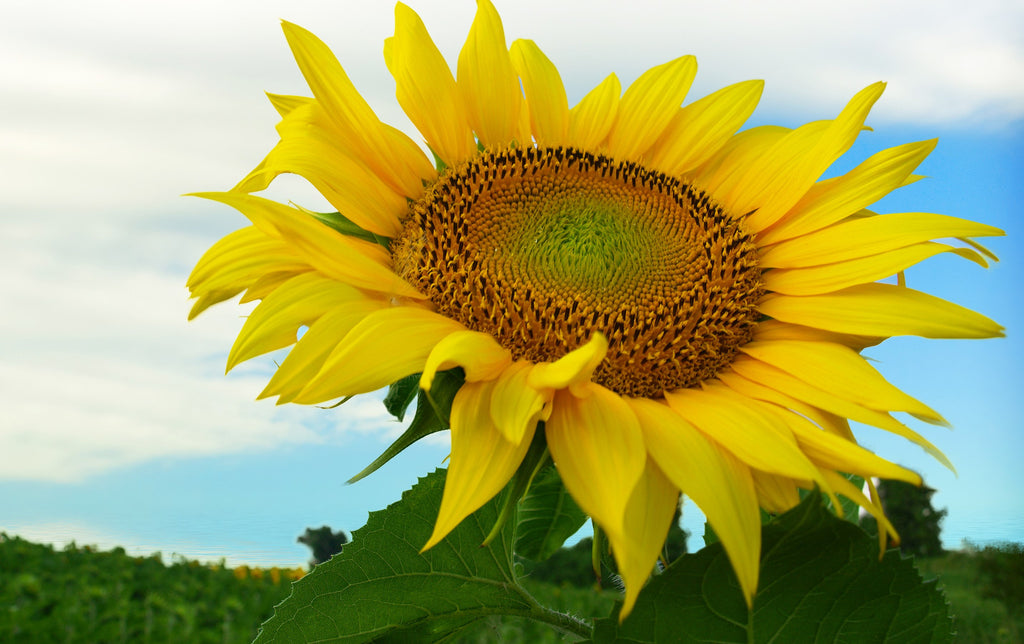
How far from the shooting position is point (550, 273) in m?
1.80

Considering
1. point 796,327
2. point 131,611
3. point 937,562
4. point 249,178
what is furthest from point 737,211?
point 937,562

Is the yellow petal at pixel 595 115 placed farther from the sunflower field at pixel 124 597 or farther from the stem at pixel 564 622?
the sunflower field at pixel 124 597

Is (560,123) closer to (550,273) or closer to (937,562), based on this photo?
(550,273)

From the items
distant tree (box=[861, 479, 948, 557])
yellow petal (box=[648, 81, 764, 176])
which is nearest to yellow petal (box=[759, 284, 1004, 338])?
yellow petal (box=[648, 81, 764, 176])

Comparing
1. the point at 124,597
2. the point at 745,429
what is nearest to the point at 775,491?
the point at 745,429

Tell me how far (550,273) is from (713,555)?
619 millimetres

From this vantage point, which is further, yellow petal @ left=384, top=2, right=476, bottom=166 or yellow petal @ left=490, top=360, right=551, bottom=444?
yellow petal @ left=384, top=2, right=476, bottom=166

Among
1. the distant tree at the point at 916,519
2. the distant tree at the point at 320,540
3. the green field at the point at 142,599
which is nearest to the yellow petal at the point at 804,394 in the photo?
the green field at the point at 142,599

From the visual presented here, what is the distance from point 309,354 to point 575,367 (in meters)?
0.41

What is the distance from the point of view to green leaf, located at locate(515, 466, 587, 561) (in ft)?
6.38

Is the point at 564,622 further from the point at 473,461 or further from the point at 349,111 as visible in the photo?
the point at 349,111

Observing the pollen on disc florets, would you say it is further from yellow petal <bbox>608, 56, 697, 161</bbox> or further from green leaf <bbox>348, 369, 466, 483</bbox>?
green leaf <bbox>348, 369, 466, 483</bbox>

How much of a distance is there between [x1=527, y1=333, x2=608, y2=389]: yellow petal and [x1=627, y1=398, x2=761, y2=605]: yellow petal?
152 mm

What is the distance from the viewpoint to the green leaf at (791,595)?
1438 mm
